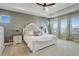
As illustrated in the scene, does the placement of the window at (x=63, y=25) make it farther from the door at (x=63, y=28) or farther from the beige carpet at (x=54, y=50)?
the beige carpet at (x=54, y=50)

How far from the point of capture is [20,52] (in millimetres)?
1676

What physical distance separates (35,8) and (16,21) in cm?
59

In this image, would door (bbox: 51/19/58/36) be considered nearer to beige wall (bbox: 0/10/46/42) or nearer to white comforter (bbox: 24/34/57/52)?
white comforter (bbox: 24/34/57/52)

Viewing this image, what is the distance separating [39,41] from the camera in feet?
7.24

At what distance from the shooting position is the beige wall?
1.62 metres

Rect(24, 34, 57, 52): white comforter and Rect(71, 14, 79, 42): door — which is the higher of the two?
Rect(71, 14, 79, 42): door

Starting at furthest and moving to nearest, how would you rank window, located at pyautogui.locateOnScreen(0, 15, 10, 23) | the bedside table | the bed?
1. the bed
2. the bedside table
3. window, located at pyautogui.locateOnScreen(0, 15, 10, 23)

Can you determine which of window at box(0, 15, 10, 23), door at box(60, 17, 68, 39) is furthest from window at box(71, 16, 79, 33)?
window at box(0, 15, 10, 23)

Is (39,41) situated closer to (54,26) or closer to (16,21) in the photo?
(54,26)

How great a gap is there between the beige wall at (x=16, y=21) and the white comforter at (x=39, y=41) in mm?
366

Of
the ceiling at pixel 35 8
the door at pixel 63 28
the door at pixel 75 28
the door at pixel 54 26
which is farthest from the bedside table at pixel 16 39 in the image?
the door at pixel 75 28

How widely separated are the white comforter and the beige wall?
37 centimetres

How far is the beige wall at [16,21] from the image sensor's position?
162 cm

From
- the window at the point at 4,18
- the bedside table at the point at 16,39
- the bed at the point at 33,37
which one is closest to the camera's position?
the window at the point at 4,18
